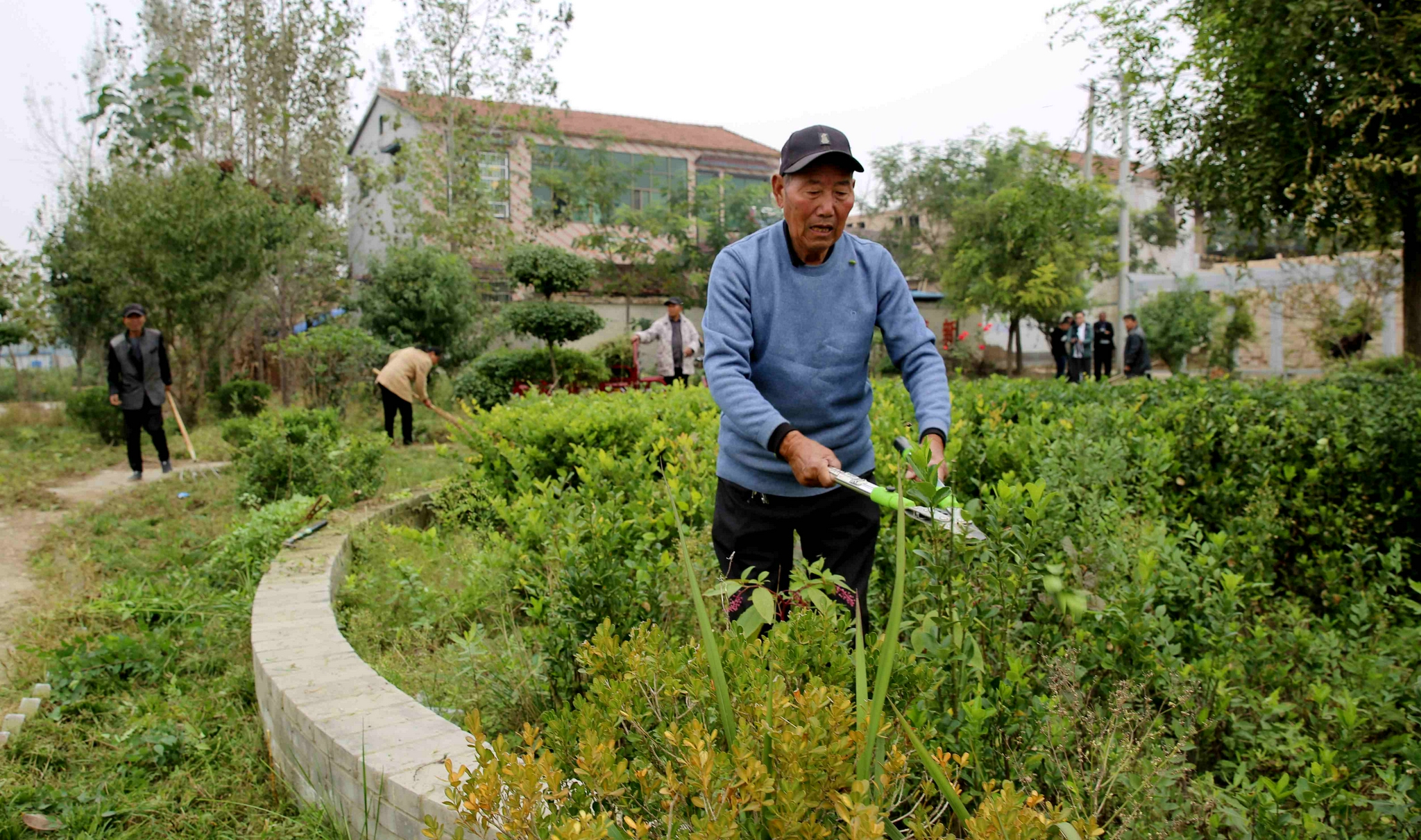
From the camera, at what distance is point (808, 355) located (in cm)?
266

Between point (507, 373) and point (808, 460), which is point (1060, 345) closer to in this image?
point (507, 373)

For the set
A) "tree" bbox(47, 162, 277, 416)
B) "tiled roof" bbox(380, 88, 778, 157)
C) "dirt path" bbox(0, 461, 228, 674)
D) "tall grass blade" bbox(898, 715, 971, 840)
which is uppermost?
"tiled roof" bbox(380, 88, 778, 157)

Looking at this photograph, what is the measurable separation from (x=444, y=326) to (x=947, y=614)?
1580 cm

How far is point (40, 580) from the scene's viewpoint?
18.6 ft

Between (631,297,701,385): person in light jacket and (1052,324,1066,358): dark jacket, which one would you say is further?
(1052,324,1066,358): dark jacket

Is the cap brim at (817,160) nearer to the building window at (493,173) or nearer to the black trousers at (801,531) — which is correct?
the black trousers at (801,531)

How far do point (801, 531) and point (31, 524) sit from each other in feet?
24.2

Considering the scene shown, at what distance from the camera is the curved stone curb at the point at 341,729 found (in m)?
2.38

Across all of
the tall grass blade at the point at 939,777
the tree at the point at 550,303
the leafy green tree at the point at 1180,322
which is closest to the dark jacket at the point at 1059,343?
the leafy green tree at the point at 1180,322

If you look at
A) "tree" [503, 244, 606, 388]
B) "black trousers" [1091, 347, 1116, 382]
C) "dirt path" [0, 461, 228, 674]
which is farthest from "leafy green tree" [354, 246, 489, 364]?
"black trousers" [1091, 347, 1116, 382]

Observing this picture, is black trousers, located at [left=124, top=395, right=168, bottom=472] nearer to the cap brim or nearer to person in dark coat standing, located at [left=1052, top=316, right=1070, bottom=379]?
the cap brim

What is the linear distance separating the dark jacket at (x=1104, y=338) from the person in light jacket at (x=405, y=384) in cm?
1267

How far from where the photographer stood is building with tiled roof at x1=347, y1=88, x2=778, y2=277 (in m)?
27.7

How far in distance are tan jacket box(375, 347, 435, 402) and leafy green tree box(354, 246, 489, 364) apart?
5.37 m
